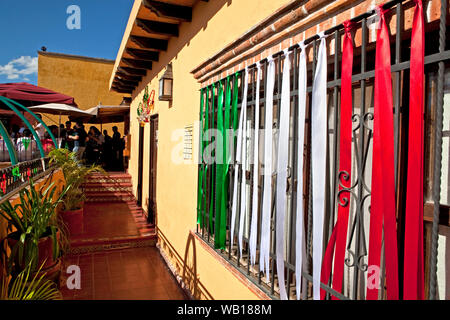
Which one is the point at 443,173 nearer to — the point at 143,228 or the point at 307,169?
the point at 307,169

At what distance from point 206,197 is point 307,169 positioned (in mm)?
1487

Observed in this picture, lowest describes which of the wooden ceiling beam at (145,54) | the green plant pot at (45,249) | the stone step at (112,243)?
the stone step at (112,243)

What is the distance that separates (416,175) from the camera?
1.13 m

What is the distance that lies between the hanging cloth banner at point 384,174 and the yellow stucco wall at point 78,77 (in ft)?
48.7

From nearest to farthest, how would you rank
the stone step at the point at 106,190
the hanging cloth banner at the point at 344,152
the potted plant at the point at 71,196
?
the hanging cloth banner at the point at 344,152
the potted plant at the point at 71,196
the stone step at the point at 106,190

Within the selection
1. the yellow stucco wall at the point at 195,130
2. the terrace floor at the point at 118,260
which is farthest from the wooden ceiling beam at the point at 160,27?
the terrace floor at the point at 118,260

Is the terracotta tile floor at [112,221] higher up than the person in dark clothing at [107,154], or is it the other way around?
the person in dark clothing at [107,154]

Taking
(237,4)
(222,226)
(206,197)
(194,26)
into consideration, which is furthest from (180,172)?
(237,4)

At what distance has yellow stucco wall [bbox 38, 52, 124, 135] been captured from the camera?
13.5m

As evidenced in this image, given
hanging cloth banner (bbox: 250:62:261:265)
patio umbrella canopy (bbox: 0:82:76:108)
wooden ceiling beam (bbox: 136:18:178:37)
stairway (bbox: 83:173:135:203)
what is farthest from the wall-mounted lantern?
stairway (bbox: 83:173:135:203)

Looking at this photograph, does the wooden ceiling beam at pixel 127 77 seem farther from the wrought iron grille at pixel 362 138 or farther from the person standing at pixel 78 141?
the wrought iron grille at pixel 362 138

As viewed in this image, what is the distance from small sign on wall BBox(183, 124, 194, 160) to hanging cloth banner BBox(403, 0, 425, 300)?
2.81 m

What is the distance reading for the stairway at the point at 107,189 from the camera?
8.22m

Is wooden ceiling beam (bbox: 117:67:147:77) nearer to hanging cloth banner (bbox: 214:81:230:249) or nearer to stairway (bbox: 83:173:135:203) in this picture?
stairway (bbox: 83:173:135:203)
